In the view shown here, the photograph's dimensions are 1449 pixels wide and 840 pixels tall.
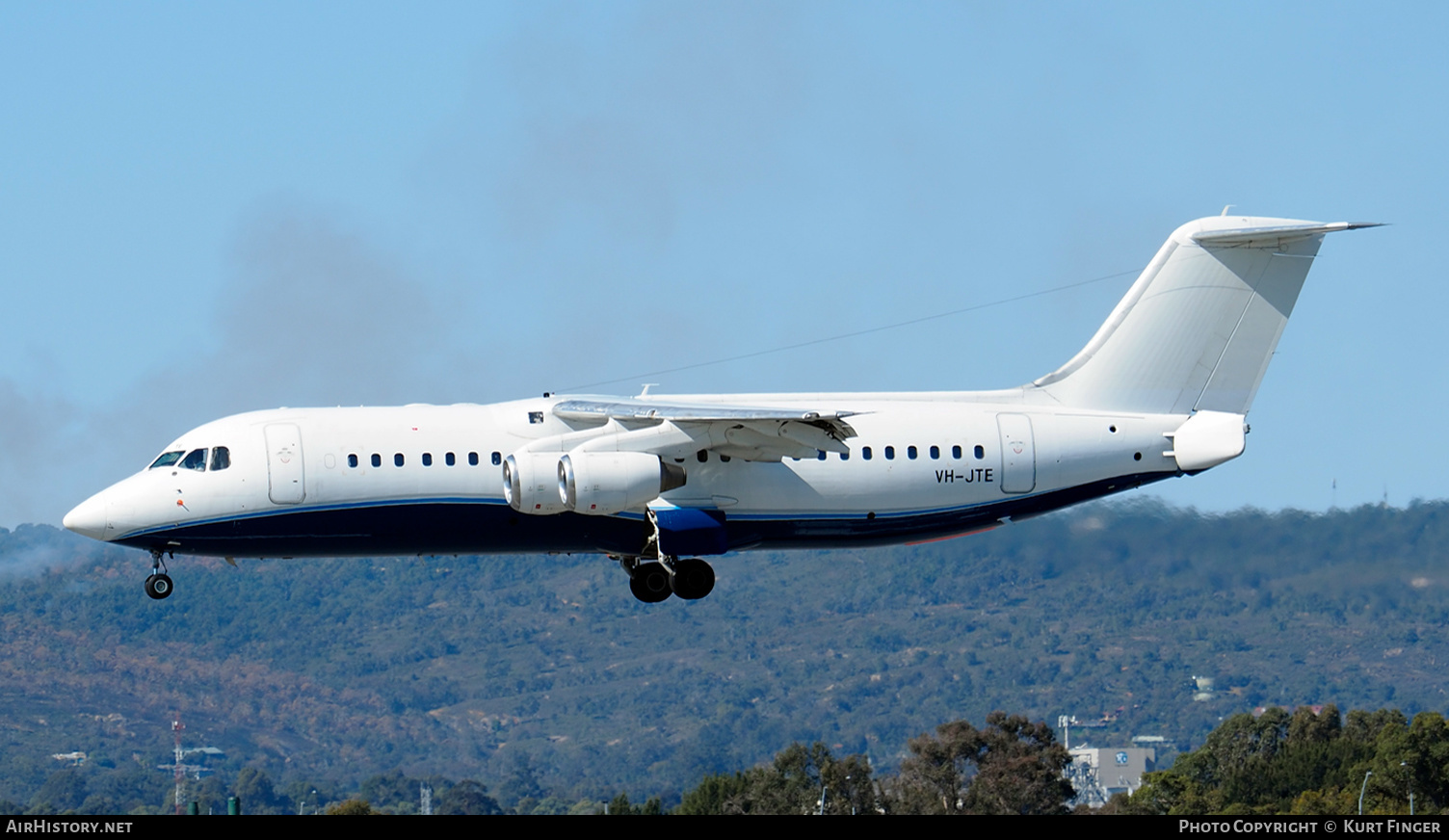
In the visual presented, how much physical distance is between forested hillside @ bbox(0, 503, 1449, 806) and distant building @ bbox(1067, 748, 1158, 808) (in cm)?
470

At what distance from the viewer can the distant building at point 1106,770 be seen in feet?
279

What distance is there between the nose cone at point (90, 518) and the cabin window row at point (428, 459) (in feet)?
8.74

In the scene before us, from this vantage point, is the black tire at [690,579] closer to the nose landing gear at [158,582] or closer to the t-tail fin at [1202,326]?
the t-tail fin at [1202,326]

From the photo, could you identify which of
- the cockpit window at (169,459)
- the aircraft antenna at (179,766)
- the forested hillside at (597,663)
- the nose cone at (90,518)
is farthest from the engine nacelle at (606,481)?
the aircraft antenna at (179,766)

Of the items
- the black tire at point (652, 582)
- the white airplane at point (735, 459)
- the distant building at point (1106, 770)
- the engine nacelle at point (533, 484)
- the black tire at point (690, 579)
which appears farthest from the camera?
the distant building at point (1106, 770)

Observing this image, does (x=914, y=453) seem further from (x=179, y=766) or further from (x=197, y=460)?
(x=179, y=766)

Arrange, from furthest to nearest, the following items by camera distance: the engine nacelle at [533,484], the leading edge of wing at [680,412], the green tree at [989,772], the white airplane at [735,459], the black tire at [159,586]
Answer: the green tree at [989,772], the black tire at [159,586], the white airplane at [735,459], the leading edge of wing at [680,412], the engine nacelle at [533,484]

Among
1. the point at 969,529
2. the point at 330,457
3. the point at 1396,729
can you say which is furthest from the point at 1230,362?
the point at 1396,729

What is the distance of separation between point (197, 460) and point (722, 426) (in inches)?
220

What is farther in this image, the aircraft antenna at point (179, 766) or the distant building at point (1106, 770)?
the distant building at point (1106, 770)

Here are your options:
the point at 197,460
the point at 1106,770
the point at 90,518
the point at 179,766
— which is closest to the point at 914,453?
the point at 197,460

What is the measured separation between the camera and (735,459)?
21.6 meters

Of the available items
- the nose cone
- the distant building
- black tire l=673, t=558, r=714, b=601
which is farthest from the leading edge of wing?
the distant building

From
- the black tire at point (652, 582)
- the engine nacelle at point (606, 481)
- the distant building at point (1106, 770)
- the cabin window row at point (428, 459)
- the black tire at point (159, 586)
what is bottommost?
the distant building at point (1106, 770)
